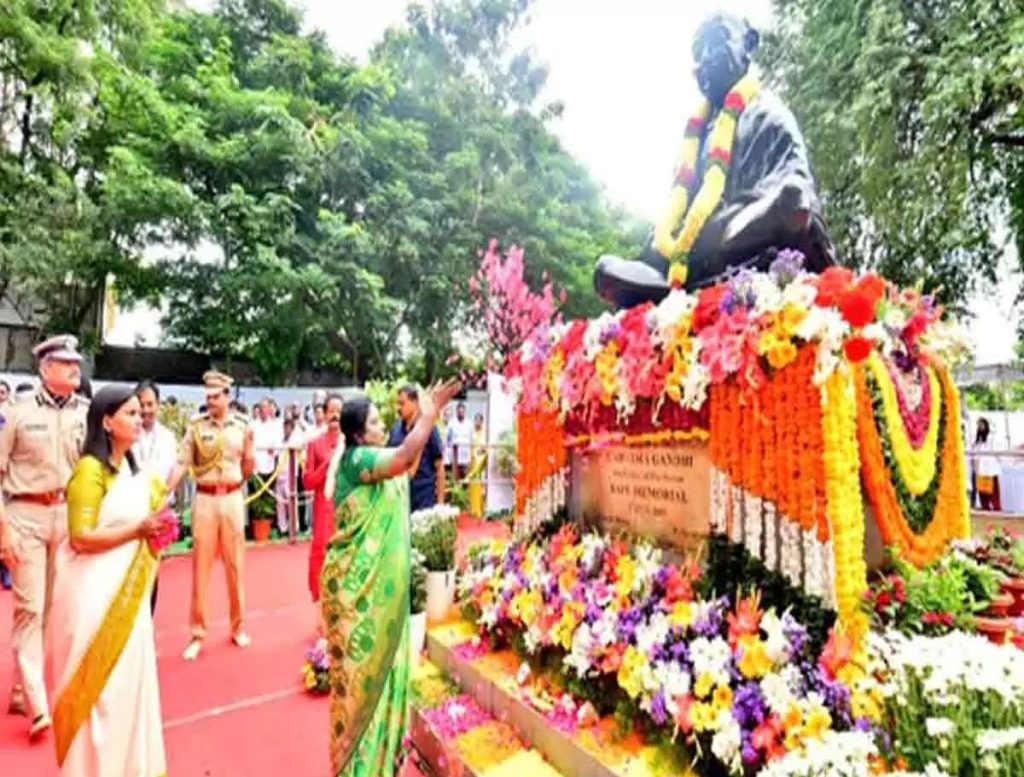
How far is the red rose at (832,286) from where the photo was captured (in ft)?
8.70

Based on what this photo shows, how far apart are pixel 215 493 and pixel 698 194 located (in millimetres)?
3897

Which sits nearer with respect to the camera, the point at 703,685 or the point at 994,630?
the point at 703,685

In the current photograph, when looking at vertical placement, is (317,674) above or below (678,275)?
below

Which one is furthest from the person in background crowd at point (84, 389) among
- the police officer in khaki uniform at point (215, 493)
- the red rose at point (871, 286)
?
the red rose at point (871, 286)

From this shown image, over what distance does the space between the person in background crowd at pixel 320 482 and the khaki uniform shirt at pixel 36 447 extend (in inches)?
63.7

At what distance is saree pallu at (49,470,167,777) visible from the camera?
2441 millimetres

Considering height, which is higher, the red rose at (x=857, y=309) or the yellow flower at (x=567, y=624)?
the red rose at (x=857, y=309)

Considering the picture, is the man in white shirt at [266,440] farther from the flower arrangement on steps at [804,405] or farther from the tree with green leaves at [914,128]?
the tree with green leaves at [914,128]

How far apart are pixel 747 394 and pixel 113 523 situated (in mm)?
2629

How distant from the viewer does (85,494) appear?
8.36 feet

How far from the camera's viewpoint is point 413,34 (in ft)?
50.2

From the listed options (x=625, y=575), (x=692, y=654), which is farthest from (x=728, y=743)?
(x=625, y=575)

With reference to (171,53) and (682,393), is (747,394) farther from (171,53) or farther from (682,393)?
(171,53)

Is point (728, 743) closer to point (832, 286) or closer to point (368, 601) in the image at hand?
point (368, 601)
